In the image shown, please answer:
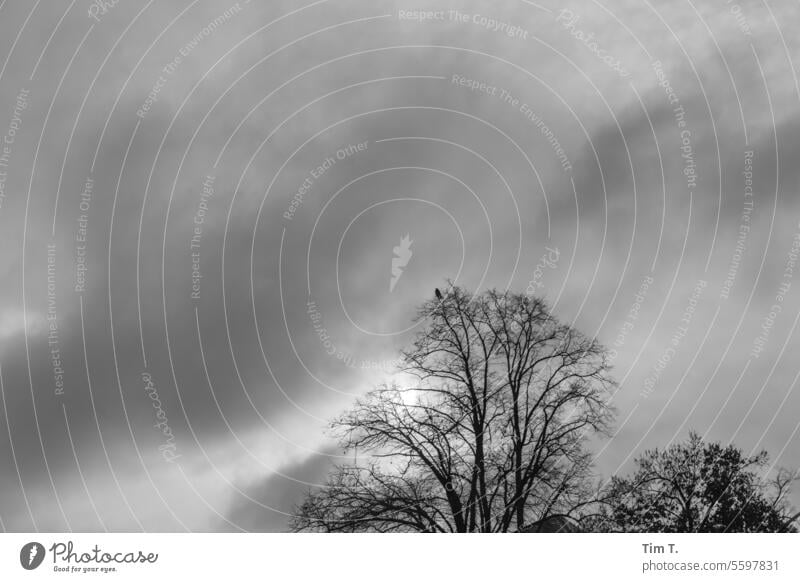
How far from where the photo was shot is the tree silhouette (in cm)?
1775

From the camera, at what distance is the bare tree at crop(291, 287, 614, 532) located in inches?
726

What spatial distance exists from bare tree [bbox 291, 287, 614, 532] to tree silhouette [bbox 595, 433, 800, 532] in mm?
1247

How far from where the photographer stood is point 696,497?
18.3 m

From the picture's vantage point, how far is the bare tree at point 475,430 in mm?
18438

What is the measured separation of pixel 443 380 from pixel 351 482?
3.93 meters

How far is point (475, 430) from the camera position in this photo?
18.8 metres

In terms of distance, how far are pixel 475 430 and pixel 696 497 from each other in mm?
6302
